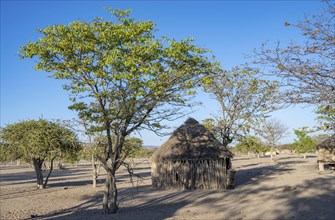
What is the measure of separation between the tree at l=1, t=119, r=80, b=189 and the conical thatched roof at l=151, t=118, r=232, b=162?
6.91m

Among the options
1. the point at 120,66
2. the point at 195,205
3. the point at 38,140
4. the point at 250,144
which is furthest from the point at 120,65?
the point at 250,144

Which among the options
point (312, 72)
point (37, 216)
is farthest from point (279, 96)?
point (37, 216)

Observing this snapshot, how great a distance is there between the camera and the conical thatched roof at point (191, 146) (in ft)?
68.7

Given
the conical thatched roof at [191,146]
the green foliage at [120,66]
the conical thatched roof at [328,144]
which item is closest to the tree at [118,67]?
the green foliage at [120,66]

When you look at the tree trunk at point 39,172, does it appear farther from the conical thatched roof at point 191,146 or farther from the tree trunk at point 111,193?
the tree trunk at point 111,193

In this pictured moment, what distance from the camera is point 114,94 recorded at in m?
13.5

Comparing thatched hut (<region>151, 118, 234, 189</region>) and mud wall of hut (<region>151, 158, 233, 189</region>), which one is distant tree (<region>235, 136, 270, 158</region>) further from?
mud wall of hut (<region>151, 158, 233, 189</region>)

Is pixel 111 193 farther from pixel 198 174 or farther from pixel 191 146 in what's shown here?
pixel 191 146

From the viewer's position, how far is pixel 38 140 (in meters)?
24.2

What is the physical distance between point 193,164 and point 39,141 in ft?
37.9

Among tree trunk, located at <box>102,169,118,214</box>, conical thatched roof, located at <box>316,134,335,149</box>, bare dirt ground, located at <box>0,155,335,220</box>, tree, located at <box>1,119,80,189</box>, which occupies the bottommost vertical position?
bare dirt ground, located at <box>0,155,335,220</box>

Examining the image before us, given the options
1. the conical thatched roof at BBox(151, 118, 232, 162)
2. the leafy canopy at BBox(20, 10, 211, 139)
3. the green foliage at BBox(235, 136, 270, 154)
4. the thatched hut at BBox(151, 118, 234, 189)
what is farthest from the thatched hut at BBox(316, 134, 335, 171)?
the leafy canopy at BBox(20, 10, 211, 139)

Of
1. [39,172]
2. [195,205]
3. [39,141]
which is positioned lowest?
[195,205]

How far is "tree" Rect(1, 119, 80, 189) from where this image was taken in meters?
24.5
